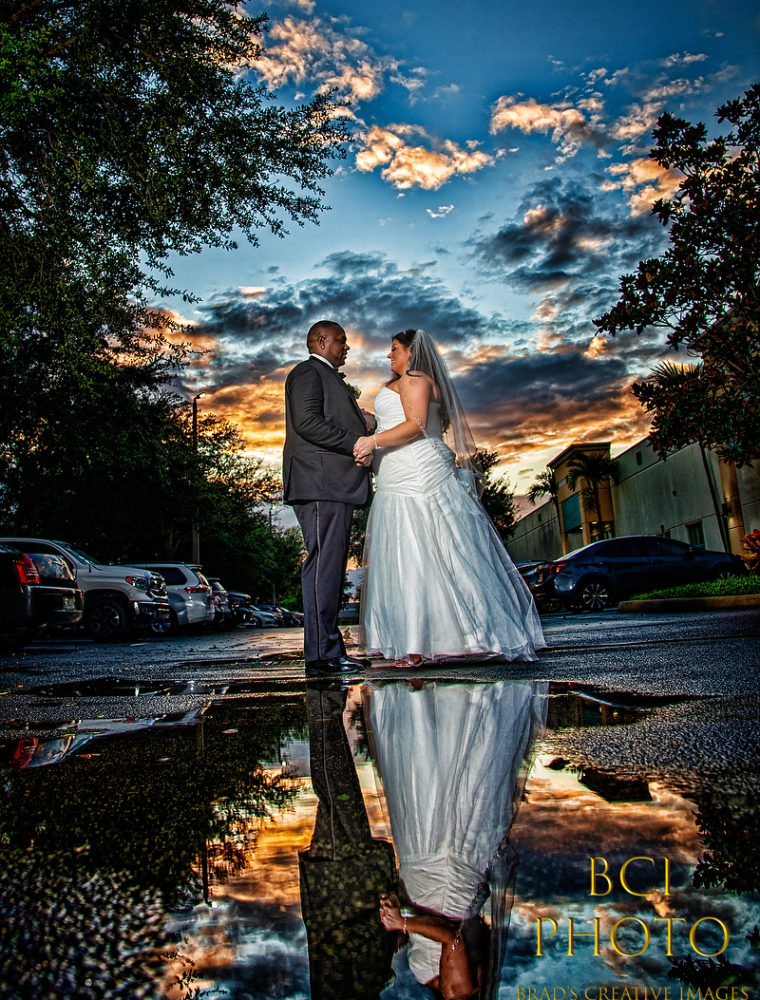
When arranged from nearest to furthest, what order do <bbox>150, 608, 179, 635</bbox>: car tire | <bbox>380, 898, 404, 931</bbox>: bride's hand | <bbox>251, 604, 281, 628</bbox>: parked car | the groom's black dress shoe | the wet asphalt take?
<bbox>380, 898, 404, 931</bbox>: bride's hand, the wet asphalt, the groom's black dress shoe, <bbox>150, 608, 179, 635</bbox>: car tire, <bbox>251, 604, 281, 628</bbox>: parked car

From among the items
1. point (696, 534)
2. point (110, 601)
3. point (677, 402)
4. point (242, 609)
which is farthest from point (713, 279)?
point (242, 609)

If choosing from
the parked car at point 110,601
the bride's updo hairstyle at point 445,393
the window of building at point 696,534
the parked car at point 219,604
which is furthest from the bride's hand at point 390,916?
the window of building at point 696,534

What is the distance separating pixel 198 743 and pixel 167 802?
2.58ft

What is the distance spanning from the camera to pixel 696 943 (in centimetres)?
95

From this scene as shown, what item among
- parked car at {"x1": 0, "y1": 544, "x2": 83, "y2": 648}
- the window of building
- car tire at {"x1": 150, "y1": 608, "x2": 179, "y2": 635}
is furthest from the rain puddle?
the window of building

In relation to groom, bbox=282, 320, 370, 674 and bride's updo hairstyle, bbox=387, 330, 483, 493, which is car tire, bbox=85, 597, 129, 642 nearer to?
groom, bbox=282, 320, 370, 674

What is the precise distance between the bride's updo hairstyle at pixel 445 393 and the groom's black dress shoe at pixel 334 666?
1.53 metres

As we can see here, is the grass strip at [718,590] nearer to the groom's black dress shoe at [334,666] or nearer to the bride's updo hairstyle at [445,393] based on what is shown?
the bride's updo hairstyle at [445,393]

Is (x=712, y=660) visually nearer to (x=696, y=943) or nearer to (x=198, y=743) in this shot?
(x=198, y=743)

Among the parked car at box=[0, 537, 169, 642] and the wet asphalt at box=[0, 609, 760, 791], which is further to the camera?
the parked car at box=[0, 537, 169, 642]

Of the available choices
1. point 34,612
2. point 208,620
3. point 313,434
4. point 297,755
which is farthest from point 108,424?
point 297,755

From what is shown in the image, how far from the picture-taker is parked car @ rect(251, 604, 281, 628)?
3148 cm

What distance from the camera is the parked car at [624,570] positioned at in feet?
57.9

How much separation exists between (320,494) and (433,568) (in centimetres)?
85
